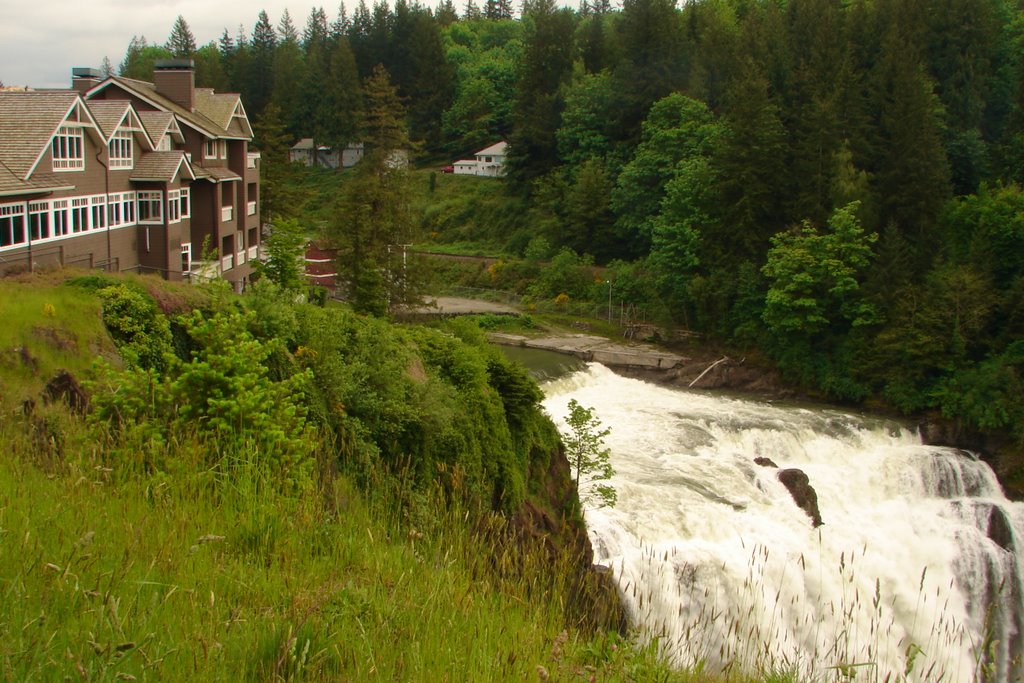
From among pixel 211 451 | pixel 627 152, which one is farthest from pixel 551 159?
pixel 211 451

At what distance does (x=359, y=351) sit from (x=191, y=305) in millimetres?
3506

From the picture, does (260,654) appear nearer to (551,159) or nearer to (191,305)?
(191,305)

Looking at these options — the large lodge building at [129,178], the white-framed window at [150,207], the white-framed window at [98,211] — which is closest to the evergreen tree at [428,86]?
the large lodge building at [129,178]

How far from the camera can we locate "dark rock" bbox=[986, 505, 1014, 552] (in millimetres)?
27344

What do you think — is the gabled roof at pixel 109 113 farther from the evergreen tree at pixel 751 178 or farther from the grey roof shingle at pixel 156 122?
the evergreen tree at pixel 751 178

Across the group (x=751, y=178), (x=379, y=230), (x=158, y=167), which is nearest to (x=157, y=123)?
(x=158, y=167)

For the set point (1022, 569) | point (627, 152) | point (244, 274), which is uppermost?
point (627, 152)

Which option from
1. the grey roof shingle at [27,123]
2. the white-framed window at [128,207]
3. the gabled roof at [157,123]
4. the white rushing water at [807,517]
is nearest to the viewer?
the white rushing water at [807,517]

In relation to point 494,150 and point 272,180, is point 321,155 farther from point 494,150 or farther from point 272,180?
point 272,180

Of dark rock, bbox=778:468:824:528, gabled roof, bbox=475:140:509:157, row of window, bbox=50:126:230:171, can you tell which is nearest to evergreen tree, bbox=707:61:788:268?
dark rock, bbox=778:468:824:528

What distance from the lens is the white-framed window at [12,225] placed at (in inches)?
945

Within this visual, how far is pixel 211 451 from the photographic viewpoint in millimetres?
7691

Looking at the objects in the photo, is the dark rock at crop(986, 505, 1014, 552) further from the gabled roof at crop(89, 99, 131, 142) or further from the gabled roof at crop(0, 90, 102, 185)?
the gabled roof at crop(89, 99, 131, 142)

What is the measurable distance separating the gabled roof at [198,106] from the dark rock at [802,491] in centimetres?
2519
